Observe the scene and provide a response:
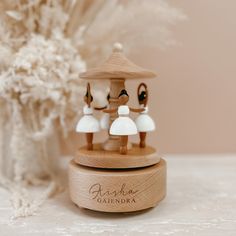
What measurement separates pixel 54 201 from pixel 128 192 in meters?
0.18

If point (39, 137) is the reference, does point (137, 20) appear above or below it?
above

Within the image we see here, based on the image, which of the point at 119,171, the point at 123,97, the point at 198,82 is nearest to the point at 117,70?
the point at 123,97

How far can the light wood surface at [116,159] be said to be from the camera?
21.6 inches

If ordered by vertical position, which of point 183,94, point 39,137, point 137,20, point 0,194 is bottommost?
point 0,194

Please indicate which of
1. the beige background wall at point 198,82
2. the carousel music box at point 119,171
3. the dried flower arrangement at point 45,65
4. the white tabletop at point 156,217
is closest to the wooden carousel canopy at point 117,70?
the carousel music box at point 119,171

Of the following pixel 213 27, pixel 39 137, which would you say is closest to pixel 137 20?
pixel 213 27

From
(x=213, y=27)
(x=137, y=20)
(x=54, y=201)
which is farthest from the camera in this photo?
(x=213, y=27)

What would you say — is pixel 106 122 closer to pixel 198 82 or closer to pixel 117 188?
pixel 117 188

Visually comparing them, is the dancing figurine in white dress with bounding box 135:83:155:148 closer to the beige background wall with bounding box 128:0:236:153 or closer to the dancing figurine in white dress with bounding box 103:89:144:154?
the dancing figurine in white dress with bounding box 103:89:144:154

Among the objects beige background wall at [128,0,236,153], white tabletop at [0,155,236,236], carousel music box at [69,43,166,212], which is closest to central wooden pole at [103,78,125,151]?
carousel music box at [69,43,166,212]

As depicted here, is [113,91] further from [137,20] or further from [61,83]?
[137,20]

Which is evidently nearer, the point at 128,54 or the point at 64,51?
the point at 64,51

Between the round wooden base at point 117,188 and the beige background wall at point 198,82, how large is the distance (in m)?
0.38

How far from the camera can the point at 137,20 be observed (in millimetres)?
788
